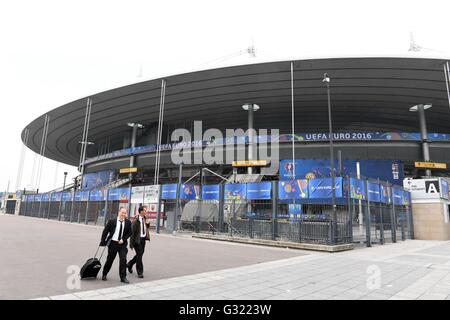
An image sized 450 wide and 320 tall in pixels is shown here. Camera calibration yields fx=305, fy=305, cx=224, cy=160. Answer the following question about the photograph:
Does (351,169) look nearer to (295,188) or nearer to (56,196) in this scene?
(295,188)

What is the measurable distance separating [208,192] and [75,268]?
46.9 feet

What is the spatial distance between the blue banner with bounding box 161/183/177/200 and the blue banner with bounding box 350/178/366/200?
1328 cm

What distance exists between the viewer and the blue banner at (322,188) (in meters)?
15.3

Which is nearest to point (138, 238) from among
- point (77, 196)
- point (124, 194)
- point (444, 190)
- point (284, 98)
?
point (124, 194)

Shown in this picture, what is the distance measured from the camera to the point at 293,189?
16891 mm

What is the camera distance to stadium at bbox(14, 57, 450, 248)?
33438mm

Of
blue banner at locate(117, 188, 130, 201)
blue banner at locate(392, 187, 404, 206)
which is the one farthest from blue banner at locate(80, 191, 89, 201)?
blue banner at locate(392, 187, 404, 206)

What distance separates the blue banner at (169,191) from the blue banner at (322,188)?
11.4m

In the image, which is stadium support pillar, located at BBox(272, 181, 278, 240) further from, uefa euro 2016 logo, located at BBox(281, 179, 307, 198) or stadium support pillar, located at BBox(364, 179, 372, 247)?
stadium support pillar, located at BBox(364, 179, 372, 247)

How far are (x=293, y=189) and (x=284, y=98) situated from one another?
24802mm

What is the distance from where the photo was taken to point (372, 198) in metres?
17.5

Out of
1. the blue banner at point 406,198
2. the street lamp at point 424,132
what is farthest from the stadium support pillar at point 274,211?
the street lamp at point 424,132

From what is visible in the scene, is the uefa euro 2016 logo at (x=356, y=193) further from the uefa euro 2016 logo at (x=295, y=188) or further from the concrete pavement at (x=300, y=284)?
the concrete pavement at (x=300, y=284)
